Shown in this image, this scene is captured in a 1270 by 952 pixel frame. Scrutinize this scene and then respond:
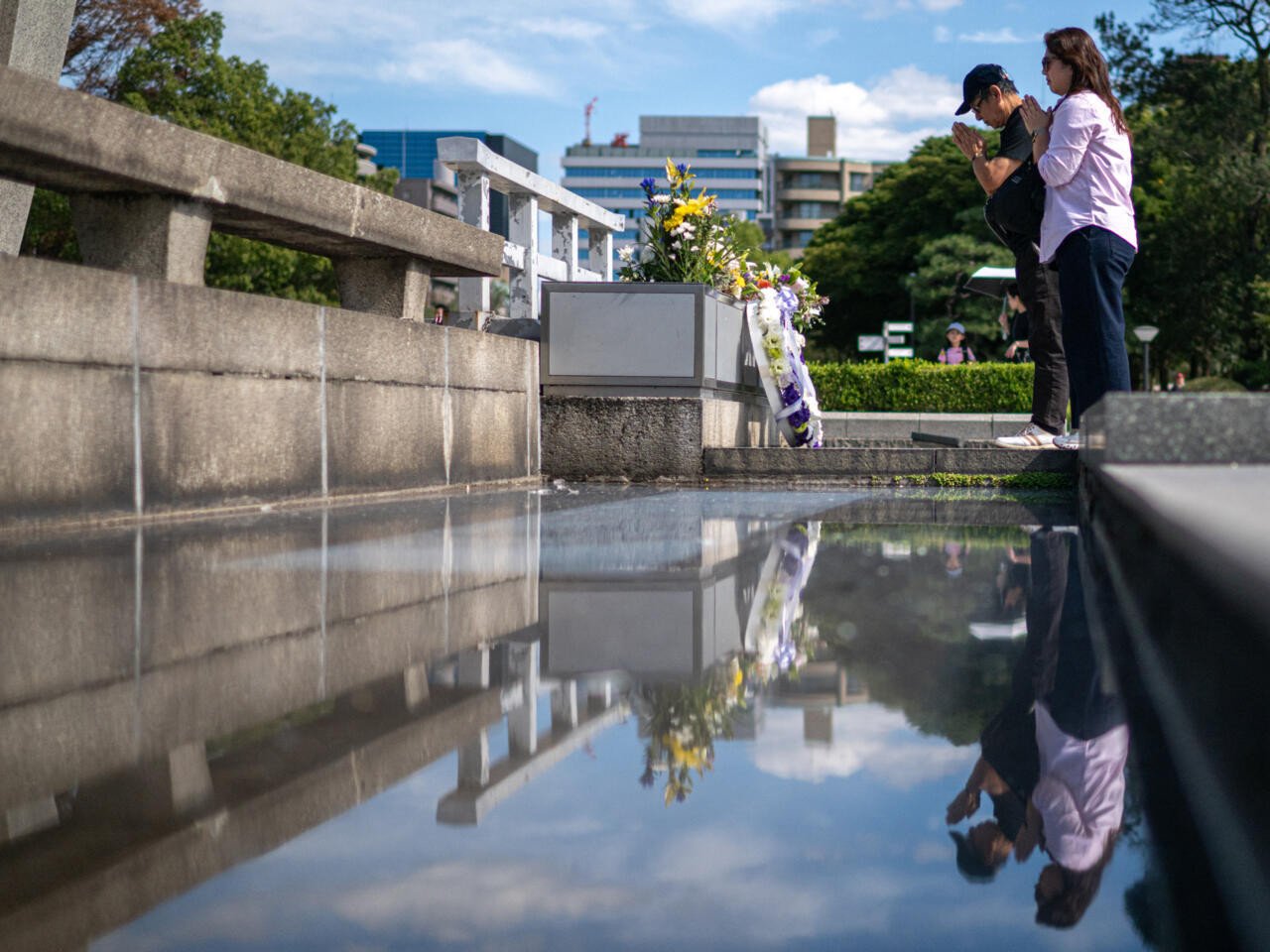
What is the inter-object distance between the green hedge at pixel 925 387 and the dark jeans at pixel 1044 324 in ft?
55.3

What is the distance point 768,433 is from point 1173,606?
11.3 metres

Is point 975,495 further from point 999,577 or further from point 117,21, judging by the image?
point 117,21

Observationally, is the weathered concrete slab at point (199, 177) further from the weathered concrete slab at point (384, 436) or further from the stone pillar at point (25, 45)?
the stone pillar at point (25, 45)

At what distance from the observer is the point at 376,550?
176 inches

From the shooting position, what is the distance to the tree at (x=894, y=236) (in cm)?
5728

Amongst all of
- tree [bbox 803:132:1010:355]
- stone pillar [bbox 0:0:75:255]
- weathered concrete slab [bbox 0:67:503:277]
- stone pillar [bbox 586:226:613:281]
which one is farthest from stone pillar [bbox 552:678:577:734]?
tree [bbox 803:132:1010:355]

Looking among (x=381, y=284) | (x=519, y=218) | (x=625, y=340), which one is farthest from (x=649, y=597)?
(x=519, y=218)

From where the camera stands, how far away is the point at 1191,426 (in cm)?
323

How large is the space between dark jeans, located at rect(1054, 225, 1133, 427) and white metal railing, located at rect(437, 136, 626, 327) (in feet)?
16.8

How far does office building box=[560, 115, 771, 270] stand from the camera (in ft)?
568

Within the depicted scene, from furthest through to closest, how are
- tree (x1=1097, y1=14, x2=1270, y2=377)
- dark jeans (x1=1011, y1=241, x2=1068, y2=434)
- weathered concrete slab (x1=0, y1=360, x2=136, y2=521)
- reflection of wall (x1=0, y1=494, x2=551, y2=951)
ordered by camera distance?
1. tree (x1=1097, y1=14, x2=1270, y2=377)
2. dark jeans (x1=1011, y1=241, x2=1068, y2=434)
3. weathered concrete slab (x1=0, y1=360, x2=136, y2=521)
4. reflection of wall (x1=0, y1=494, x2=551, y2=951)

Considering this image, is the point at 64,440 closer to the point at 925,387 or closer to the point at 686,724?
the point at 686,724

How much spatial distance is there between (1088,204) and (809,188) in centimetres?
14003

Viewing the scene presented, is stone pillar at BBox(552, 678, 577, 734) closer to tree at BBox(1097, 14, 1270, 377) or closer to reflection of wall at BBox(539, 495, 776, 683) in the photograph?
reflection of wall at BBox(539, 495, 776, 683)
